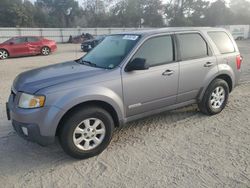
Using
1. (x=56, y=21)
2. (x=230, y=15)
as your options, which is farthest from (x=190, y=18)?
(x=56, y=21)

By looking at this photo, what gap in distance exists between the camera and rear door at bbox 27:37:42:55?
16.8m

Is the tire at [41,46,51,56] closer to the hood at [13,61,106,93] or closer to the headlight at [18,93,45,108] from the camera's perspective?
the hood at [13,61,106,93]

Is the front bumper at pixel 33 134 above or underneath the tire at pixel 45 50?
underneath

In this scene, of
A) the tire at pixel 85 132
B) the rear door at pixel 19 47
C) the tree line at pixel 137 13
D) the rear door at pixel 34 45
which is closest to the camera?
the tire at pixel 85 132

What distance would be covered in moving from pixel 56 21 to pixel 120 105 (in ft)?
192

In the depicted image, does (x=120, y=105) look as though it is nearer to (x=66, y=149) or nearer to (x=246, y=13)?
(x=66, y=149)

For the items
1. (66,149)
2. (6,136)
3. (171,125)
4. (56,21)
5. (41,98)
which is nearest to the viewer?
(41,98)

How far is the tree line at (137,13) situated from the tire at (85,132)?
51.0m

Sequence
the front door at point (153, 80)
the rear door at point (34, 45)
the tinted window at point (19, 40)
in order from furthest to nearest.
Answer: the rear door at point (34, 45) → the tinted window at point (19, 40) → the front door at point (153, 80)

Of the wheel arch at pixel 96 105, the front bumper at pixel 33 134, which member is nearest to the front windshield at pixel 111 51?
the wheel arch at pixel 96 105

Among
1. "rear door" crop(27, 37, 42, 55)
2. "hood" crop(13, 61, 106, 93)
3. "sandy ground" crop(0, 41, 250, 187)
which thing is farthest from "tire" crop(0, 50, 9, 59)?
"hood" crop(13, 61, 106, 93)

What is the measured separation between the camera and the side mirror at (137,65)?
3756 mm

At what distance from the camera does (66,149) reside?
11.6 ft

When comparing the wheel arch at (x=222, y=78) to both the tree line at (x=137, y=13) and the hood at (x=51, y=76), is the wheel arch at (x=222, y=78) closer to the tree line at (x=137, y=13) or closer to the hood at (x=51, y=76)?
the hood at (x=51, y=76)
